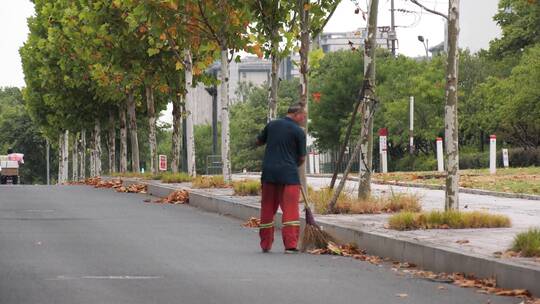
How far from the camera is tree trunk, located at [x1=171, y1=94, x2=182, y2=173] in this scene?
41734 mm

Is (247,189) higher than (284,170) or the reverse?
the reverse

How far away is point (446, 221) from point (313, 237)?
172cm

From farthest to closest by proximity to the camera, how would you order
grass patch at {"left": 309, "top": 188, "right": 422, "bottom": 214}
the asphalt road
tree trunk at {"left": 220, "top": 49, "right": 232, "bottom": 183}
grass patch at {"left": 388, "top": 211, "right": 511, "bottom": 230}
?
tree trunk at {"left": 220, "top": 49, "right": 232, "bottom": 183} < grass patch at {"left": 309, "top": 188, "right": 422, "bottom": 214} < grass patch at {"left": 388, "top": 211, "right": 511, "bottom": 230} < the asphalt road

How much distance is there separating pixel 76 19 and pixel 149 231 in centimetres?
3032

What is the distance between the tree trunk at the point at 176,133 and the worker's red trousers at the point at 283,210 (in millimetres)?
26522

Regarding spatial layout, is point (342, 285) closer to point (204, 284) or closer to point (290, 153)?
point (204, 284)

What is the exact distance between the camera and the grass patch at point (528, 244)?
448 inches

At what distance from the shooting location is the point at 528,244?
11562 mm

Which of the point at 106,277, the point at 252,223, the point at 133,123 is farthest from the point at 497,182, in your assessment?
the point at 133,123

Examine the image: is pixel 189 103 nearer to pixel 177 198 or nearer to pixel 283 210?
pixel 177 198

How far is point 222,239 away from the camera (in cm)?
1677

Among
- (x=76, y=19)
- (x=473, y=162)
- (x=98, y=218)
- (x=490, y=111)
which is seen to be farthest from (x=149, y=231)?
(x=490, y=111)

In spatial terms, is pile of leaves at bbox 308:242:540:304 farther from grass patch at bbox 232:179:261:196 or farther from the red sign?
the red sign

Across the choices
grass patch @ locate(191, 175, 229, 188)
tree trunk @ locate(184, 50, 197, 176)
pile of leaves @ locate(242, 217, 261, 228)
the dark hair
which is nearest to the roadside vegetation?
grass patch @ locate(191, 175, 229, 188)
